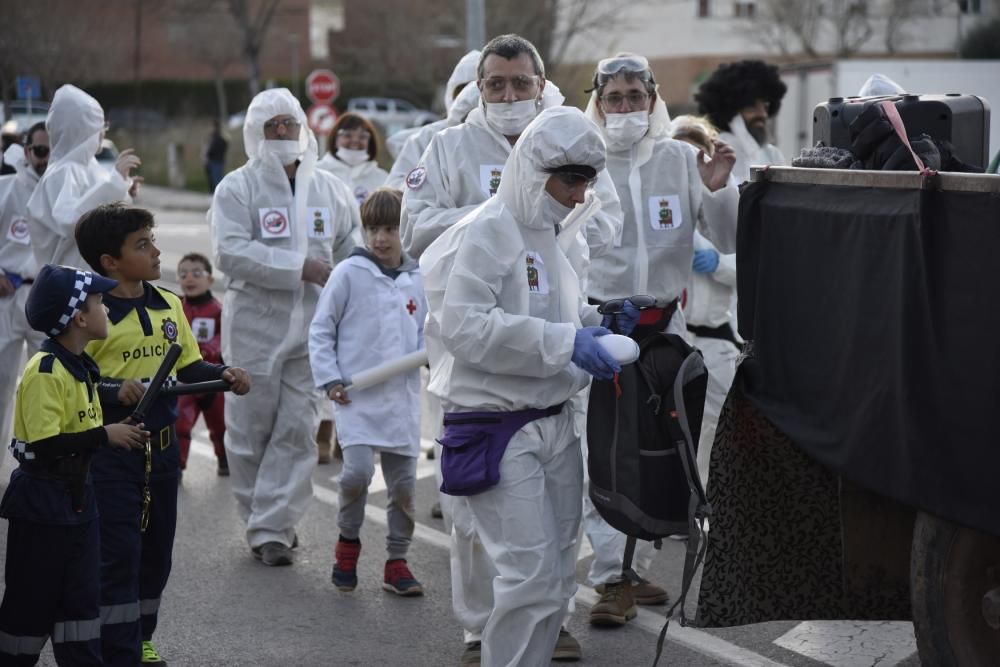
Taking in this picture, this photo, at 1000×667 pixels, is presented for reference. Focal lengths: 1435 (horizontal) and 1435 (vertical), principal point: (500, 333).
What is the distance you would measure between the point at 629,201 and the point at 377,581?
2.08 metres

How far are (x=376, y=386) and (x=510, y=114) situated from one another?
144 centimetres

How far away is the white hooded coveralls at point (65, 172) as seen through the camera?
26.7ft

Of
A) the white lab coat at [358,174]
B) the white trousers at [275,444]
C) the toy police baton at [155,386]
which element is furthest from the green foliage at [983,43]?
the toy police baton at [155,386]

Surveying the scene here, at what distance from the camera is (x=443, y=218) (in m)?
5.92

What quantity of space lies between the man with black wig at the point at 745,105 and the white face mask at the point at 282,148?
Result: 8.33 feet

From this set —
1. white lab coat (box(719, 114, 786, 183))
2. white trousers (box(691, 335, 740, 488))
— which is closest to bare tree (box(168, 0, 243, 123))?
white lab coat (box(719, 114, 786, 183))

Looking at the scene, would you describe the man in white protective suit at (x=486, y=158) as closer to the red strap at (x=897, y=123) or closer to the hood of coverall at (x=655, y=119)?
the hood of coverall at (x=655, y=119)

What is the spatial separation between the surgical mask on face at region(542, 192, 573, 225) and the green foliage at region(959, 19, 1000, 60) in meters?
27.0

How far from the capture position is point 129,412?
5.02 meters

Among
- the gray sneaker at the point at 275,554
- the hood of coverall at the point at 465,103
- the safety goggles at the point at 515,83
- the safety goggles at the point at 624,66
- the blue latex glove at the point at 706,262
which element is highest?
the safety goggles at the point at 624,66

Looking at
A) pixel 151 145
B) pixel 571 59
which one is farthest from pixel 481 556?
pixel 151 145

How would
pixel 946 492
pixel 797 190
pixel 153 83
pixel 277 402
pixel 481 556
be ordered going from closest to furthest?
pixel 946 492, pixel 797 190, pixel 481 556, pixel 277 402, pixel 153 83

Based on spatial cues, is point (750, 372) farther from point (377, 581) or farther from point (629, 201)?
point (377, 581)

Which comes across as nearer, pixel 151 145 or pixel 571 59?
pixel 571 59
